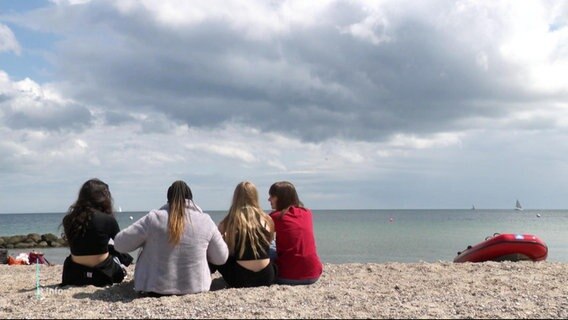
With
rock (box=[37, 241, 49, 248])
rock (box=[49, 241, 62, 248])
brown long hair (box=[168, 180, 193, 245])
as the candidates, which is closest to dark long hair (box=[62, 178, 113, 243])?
brown long hair (box=[168, 180, 193, 245])

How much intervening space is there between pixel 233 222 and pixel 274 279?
0.95m

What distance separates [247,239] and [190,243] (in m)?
0.73

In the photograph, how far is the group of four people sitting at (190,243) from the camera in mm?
5973

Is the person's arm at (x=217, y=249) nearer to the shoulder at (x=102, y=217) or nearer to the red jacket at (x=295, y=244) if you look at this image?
the red jacket at (x=295, y=244)

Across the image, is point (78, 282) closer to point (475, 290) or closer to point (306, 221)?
point (306, 221)

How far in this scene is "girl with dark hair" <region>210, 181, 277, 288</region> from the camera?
6.50m

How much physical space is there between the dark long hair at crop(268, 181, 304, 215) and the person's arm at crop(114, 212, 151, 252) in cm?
162

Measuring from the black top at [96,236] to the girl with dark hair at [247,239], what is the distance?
4.14 feet

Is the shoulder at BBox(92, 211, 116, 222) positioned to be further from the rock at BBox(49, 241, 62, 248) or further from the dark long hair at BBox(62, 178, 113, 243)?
the rock at BBox(49, 241, 62, 248)

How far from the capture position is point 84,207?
6.62 meters

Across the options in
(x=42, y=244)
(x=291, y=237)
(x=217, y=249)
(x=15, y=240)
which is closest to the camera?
(x=217, y=249)

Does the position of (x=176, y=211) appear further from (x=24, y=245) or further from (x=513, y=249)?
(x=24, y=245)

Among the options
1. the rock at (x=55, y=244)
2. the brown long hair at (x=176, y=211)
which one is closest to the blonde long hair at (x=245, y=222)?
the brown long hair at (x=176, y=211)

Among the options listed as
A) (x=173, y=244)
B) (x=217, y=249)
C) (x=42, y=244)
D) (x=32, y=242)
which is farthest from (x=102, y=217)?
(x=32, y=242)
